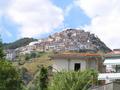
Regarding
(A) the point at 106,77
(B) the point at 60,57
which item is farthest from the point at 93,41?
(A) the point at 106,77

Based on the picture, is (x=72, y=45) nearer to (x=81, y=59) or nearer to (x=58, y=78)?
(x=81, y=59)

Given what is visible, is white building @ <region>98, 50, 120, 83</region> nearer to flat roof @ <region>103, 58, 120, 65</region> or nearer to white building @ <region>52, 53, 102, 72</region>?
flat roof @ <region>103, 58, 120, 65</region>

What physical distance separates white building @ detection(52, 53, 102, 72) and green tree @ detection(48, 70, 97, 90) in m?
23.2

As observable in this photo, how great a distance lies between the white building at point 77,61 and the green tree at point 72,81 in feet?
76.1

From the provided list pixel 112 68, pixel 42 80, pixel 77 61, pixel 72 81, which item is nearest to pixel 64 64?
pixel 77 61

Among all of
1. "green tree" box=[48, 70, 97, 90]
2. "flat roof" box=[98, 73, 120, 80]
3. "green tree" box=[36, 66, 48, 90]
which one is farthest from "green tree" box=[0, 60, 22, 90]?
"green tree" box=[36, 66, 48, 90]

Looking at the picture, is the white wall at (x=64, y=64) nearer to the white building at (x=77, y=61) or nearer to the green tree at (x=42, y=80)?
the white building at (x=77, y=61)

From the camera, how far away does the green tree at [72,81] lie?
5247cm

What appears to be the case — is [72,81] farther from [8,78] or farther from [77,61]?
[77,61]

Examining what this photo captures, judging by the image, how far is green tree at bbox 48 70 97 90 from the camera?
172 feet

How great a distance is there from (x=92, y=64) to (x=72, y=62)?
11.4ft

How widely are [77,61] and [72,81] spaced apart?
96.3ft

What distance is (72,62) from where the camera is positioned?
84125mm

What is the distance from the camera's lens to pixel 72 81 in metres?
54.0
